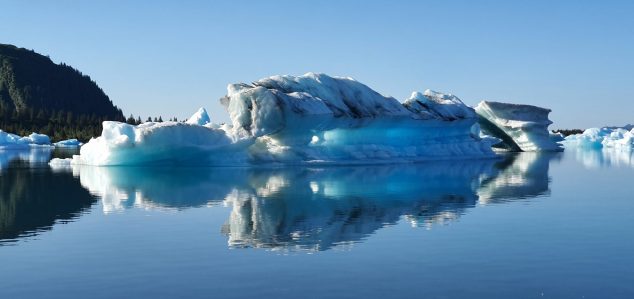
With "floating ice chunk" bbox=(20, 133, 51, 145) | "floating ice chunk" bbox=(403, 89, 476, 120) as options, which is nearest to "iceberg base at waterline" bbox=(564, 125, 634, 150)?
"floating ice chunk" bbox=(403, 89, 476, 120)

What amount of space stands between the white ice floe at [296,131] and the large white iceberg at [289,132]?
0.15ft

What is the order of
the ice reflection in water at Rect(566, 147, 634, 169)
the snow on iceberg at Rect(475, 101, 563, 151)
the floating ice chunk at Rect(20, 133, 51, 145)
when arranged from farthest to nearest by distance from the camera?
the floating ice chunk at Rect(20, 133, 51, 145) < the snow on iceberg at Rect(475, 101, 563, 151) < the ice reflection in water at Rect(566, 147, 634, 169)

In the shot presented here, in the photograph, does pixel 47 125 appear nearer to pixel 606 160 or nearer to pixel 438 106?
pixel 438 106

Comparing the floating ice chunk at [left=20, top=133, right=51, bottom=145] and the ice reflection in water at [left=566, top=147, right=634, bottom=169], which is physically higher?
the floating ice chunk at [left=20, top=133, right=51, bottom=145]

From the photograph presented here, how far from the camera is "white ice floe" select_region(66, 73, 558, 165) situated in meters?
33.0

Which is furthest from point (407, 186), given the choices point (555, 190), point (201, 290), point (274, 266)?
point (201, 290)

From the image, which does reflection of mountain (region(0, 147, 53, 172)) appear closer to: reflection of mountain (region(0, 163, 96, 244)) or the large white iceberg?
the large white iceberg

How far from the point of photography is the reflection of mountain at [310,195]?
44.4ft

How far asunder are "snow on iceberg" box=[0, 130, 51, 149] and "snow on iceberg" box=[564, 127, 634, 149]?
6649cm

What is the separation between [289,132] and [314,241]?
23.5 meters

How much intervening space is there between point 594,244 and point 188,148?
2372 cm

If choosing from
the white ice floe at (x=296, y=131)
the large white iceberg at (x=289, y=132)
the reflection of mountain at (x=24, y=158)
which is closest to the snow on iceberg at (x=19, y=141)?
the reflection of mountain at (x=24, y=158)

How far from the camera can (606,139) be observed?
8681 cm

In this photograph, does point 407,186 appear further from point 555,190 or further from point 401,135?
point 401,135
